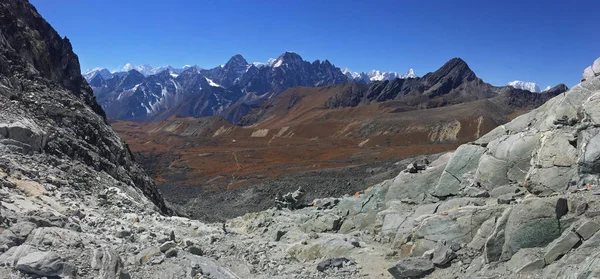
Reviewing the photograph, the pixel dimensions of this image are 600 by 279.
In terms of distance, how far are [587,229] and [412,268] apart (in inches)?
196

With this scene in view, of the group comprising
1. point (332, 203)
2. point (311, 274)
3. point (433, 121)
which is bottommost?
point (311, 274)

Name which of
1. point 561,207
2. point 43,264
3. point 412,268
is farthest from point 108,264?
point 561,207

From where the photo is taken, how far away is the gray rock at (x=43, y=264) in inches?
409

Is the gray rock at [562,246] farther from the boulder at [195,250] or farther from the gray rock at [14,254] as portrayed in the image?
the gray rock at [14,254]

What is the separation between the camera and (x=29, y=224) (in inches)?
491

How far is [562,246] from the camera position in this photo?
11.3 meters

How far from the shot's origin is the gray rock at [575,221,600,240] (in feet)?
36.7

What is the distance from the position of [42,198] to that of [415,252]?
46.3 ft

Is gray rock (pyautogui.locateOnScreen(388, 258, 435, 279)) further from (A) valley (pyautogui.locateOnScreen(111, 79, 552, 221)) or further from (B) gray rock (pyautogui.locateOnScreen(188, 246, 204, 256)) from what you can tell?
(A) valley (pyautogui.locateOnScreen(111, 79, 552, 221))

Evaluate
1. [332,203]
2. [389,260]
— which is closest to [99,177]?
[332,203]

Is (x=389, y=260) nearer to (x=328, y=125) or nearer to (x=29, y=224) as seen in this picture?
(x=29, y=224)

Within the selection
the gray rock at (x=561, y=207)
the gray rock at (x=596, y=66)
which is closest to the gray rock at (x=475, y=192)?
the gray rock at (x=561, y=207)

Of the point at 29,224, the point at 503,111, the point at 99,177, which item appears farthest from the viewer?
the point at 503,111

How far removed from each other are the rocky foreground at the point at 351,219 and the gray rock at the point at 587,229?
3 centimetres
